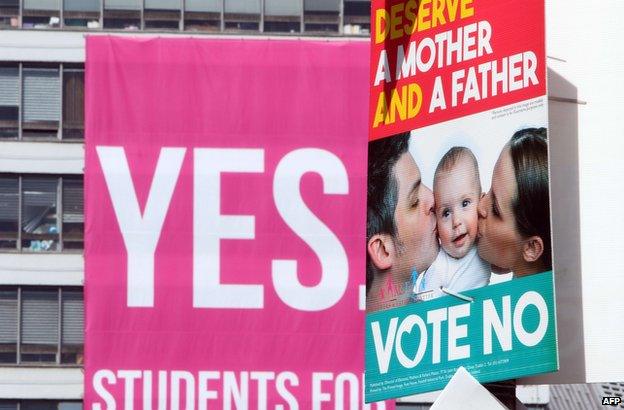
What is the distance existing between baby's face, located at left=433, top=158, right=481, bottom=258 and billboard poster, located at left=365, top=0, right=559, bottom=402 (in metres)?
0.02

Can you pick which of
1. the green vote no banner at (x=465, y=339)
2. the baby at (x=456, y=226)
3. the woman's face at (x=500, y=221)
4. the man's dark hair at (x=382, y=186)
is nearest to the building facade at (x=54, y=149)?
the man's dark hair at (x=382, y=186)

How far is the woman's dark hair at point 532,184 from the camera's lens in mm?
32719

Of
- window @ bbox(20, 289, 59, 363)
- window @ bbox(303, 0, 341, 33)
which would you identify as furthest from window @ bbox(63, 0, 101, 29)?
window @ bbox(20, 289, 59, 363)

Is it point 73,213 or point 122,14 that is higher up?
point 122,14

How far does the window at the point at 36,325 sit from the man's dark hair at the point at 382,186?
17.7 m

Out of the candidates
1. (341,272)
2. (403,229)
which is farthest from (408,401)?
(403,229)

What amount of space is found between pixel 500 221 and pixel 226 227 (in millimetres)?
20151

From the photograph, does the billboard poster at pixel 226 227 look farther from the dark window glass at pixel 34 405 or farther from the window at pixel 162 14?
the dark window glass at pixel 34 405

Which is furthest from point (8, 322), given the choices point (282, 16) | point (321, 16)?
point (321, 16)

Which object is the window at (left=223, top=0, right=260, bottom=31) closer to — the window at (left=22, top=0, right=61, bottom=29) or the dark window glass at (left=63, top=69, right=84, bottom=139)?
the dark window glass at (left=63, top=69, right=84, bottom=139)

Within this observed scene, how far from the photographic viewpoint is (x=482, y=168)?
3422 centimetres

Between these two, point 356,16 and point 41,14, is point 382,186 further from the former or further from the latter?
point 41,14

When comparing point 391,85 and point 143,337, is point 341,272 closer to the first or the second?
point 143,337

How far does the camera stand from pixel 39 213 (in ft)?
172
